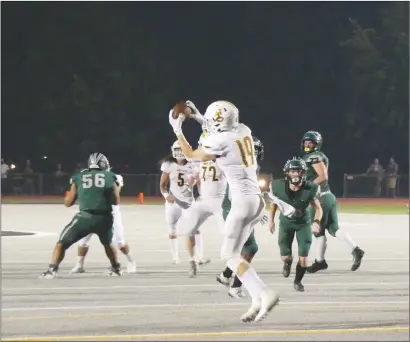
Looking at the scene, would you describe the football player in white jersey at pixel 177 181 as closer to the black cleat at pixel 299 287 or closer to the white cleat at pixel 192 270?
the white cleat at pixel 192 270

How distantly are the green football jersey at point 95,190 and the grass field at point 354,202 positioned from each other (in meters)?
23.5

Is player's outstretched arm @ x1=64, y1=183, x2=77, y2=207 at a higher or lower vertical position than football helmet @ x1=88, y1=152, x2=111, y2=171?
lower

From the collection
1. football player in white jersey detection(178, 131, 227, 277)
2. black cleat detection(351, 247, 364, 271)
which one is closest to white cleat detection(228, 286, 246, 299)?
football player in white jersey detection(178, 131, 227, 277)

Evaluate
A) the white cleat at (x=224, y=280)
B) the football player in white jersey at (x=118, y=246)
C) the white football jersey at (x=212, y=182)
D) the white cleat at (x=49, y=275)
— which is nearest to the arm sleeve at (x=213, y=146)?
the white cleat at (x=224, y=280)

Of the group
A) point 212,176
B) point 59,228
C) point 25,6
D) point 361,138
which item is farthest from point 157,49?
point 212,176

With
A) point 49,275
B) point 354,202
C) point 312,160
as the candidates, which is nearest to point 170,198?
point 49,275

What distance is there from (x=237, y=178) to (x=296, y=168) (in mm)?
2837

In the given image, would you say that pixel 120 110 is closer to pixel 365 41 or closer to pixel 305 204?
pixel 365 41

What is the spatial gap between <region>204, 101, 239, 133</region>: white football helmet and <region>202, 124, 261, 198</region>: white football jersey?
0.18 feet

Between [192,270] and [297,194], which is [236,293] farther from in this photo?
[192,270]

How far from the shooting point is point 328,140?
185 feet

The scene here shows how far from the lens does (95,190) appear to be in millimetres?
14898

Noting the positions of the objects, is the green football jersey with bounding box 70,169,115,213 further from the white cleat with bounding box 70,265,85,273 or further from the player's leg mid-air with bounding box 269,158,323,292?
the player's leg mid-air with bounding box 269,158,323,292

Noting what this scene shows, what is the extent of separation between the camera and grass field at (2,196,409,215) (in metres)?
39.8
